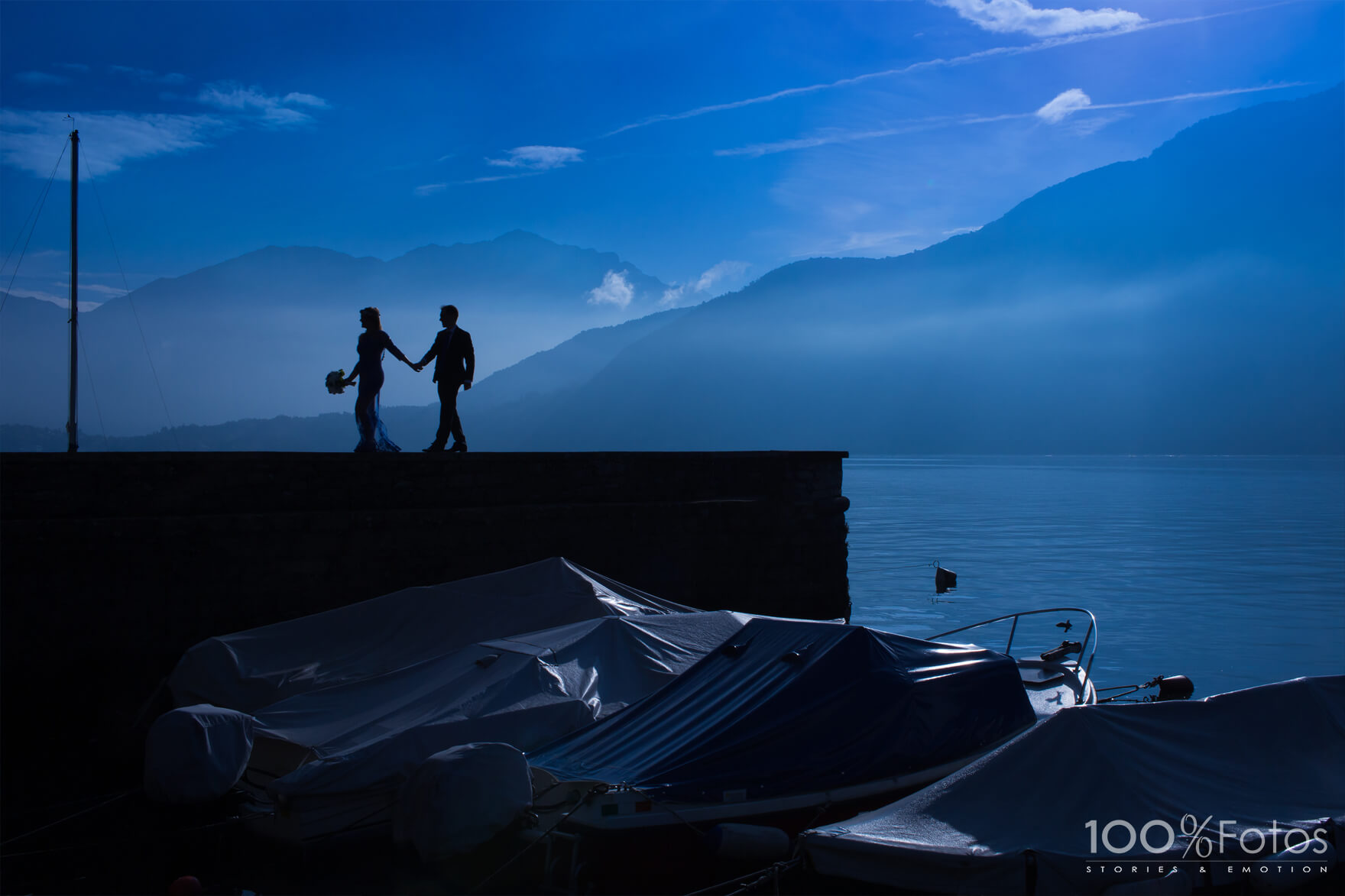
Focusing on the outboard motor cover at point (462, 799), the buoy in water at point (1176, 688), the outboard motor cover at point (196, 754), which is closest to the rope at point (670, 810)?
the outboard motor cover at point (462, 799)

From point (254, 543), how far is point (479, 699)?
5.26 m

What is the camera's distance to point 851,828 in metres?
4.76

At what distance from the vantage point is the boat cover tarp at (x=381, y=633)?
8500 millimetres

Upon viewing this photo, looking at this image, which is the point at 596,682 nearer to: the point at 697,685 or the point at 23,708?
the point at 697,685

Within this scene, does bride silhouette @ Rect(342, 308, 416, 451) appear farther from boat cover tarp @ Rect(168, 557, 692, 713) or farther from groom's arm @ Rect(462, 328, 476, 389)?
boat cover tarp @ Rect(168, 557, 692, 713)

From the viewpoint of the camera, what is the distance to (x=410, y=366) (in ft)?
40.2

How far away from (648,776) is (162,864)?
348 cm

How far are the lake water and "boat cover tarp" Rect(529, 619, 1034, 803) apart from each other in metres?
10.7

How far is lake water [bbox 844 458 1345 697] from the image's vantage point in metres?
18.1

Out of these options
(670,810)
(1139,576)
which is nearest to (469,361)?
(670,810)

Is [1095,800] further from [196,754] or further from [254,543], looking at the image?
[254,543]

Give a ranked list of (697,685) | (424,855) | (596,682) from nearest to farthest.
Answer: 1. (424,855)
2. (697,685)
3. (596,682)

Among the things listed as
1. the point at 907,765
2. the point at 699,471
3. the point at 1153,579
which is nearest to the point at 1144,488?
the point at 1153,579

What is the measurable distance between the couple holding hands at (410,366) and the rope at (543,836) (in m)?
7.59
